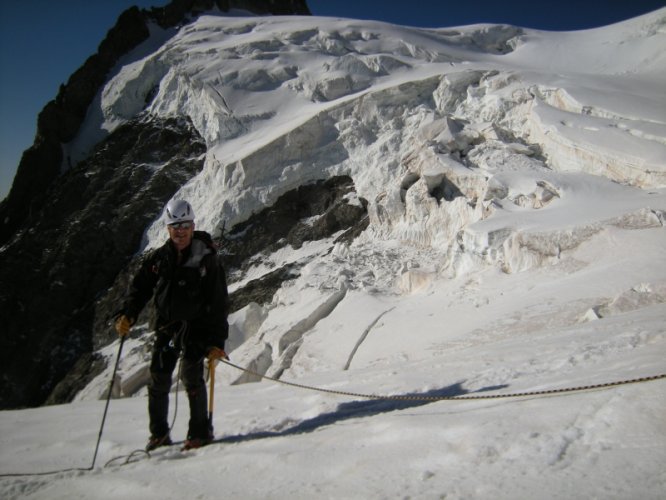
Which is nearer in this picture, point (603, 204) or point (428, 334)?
point (428, 334)

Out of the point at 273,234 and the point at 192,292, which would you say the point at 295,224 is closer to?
the point at 273,234

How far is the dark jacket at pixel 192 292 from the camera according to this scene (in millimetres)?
2838

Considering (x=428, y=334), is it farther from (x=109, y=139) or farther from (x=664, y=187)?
(x=109, y=139)

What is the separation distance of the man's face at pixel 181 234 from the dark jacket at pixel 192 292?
31 millimetres

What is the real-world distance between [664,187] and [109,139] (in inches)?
882

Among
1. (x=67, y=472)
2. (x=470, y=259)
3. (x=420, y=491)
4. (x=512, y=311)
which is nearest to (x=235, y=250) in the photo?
(x=470, y=259)

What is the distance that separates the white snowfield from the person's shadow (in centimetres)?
3

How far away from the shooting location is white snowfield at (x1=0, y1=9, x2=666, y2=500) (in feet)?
6.01

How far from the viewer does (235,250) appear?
14.9 metres

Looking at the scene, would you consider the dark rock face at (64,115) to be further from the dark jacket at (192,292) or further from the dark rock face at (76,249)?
the dark jacket at (192,292)

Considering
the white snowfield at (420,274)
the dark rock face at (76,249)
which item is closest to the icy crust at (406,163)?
the white snowfield at (420,274)

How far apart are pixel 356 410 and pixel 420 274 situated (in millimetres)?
6308

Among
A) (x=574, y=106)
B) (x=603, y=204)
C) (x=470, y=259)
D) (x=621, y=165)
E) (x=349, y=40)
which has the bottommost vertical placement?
(x=470, y=259)

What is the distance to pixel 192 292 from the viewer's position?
2842mm
